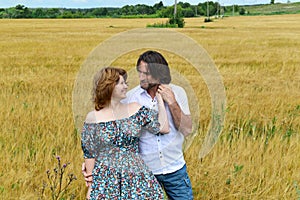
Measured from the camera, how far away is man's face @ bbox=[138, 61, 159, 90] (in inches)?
69.8

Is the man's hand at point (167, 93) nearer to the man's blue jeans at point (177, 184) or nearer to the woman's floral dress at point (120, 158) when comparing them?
the woman's floral dress at point (120, 158)

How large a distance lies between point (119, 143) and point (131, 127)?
0.08 m

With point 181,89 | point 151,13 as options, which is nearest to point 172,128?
point 181,89

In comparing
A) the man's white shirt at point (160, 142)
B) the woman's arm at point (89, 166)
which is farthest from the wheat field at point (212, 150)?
the woman's arm at point (89, 166)

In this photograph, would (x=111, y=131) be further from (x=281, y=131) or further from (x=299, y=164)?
(x=281, y=131)

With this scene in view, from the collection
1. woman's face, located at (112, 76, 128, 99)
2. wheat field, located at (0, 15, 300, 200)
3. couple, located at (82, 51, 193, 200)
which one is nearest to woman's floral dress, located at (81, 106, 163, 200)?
couple, located at (82, 51, 193, 200)

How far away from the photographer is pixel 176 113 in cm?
183

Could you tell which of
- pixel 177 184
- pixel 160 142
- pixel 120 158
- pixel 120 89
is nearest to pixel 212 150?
pixel 177 184

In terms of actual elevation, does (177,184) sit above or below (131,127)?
below

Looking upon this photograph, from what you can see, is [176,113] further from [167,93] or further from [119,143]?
[119,143]

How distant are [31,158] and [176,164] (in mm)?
1295

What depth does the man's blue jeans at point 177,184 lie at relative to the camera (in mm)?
2033

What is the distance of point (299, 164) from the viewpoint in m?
2.98

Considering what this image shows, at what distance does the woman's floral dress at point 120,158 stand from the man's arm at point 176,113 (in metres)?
0.07
